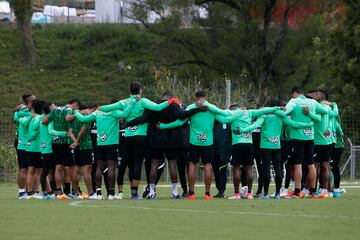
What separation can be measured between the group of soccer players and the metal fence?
1177 cm

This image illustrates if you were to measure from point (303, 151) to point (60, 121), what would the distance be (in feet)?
16.2

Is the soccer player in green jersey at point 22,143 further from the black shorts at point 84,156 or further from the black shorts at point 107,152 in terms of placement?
the black shorts at point 107,152

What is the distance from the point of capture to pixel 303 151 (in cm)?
2138

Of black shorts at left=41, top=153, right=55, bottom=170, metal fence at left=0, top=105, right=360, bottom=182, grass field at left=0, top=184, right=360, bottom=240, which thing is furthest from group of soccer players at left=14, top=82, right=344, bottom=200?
metal fence at left=0, top=105, right=360, bottom=182

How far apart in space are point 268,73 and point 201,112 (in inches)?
1312

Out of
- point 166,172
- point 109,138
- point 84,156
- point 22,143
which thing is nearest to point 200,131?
point 109,138

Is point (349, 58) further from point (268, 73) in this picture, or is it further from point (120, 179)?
point (120, 179)

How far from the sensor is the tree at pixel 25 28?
175 feet

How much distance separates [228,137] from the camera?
22656 mm

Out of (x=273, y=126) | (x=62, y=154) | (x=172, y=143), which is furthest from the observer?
(x=62, y=154)

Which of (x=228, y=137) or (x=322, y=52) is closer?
(x=228, y=137)

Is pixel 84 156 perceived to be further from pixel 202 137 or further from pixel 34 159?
pixel 202 137

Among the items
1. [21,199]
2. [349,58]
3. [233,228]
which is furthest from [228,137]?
[349,58]

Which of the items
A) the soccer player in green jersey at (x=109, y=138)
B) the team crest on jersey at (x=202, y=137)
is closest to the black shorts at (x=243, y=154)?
the team crest on jersey at (x=202, y=137)
